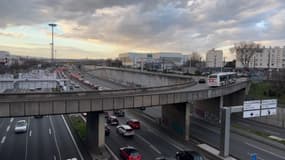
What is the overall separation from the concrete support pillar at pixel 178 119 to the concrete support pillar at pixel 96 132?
1268 centimetres

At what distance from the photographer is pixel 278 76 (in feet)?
222

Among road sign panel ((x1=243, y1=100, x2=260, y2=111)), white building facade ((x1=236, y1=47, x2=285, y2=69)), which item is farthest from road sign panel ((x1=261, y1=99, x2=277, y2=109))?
white building facade ((x1=236, y1=47, x2=285, y2=69))

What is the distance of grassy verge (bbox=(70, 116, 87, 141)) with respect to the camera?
3396 centimetres

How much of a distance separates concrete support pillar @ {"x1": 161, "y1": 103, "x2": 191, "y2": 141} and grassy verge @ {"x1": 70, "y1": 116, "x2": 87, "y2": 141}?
13187 millimetres

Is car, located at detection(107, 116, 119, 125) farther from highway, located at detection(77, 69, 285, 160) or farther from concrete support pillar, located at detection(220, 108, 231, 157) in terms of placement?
concrete support pillar, located at detection(220, 108, 231, 157)

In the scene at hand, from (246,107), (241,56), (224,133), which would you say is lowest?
(224,133)

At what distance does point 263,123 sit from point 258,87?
21.6 m

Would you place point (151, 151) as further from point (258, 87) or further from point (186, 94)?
point (258, 87)

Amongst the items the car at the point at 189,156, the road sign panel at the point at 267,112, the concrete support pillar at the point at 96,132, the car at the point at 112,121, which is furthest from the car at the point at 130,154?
the car at the point at 112,121

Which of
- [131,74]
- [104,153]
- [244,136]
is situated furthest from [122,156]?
Result: [131,74]

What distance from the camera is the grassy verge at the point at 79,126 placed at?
111ft

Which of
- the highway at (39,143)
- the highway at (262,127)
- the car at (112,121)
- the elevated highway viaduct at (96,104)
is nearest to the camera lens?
the elevated highway viaduct at (96,104)

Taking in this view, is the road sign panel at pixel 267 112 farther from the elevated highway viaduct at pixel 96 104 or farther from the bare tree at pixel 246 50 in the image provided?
the bare tree at pixel 246 50

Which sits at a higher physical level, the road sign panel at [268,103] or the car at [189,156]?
the road sign panel at [268,103]
